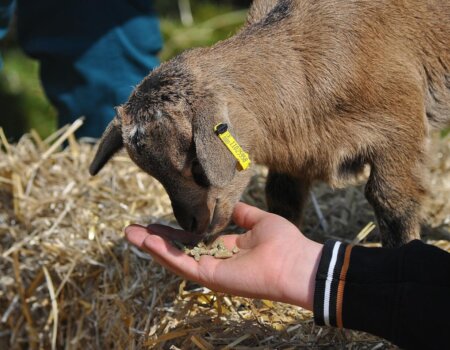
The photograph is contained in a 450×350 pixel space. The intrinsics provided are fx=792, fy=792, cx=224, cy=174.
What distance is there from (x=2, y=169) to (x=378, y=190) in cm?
226

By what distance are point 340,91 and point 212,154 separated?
73 cm

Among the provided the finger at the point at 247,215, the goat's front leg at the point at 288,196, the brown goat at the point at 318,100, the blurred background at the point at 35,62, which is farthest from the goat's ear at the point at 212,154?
the blurred background at the point at 35,62

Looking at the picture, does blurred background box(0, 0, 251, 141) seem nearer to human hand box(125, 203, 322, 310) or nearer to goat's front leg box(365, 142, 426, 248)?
goat's front leg box(365, 142, 426, 248)

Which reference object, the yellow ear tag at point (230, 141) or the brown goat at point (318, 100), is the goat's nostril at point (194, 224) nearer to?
the brown goat at point (318, 100)

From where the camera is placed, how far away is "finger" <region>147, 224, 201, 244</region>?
335 cm

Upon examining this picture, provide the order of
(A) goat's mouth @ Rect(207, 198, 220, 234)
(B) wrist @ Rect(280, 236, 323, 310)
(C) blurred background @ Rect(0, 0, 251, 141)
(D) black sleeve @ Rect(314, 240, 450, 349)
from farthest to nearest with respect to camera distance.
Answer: (C) blurred background @ Rect(0, 0, 251, 141) < (A) goat's mouth @ Rect(207, 198, 220, 234) < (B) wrist @ Rect(280, 236, 323, 310) < (D) black sleeve @ Rect(314, 240, 450, 349)

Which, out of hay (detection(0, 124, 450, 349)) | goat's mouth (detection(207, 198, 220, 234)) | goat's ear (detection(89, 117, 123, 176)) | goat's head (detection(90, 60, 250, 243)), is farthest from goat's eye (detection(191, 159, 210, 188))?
hay (detection(0, 124, 450, 349))

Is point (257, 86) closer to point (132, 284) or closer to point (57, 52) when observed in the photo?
point (132, 284)

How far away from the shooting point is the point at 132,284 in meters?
3.80

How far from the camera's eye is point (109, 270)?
3.94m

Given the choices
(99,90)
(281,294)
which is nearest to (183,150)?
(281,294)

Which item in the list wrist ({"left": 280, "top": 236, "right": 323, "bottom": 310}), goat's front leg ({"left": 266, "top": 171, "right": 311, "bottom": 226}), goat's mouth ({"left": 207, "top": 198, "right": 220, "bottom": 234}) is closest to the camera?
wrist ({"left": 280, "top": 236, "right": 323, "bottom": 310})

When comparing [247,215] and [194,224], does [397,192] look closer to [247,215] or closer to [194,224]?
[247,215]

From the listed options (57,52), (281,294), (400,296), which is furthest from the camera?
(57,52)
